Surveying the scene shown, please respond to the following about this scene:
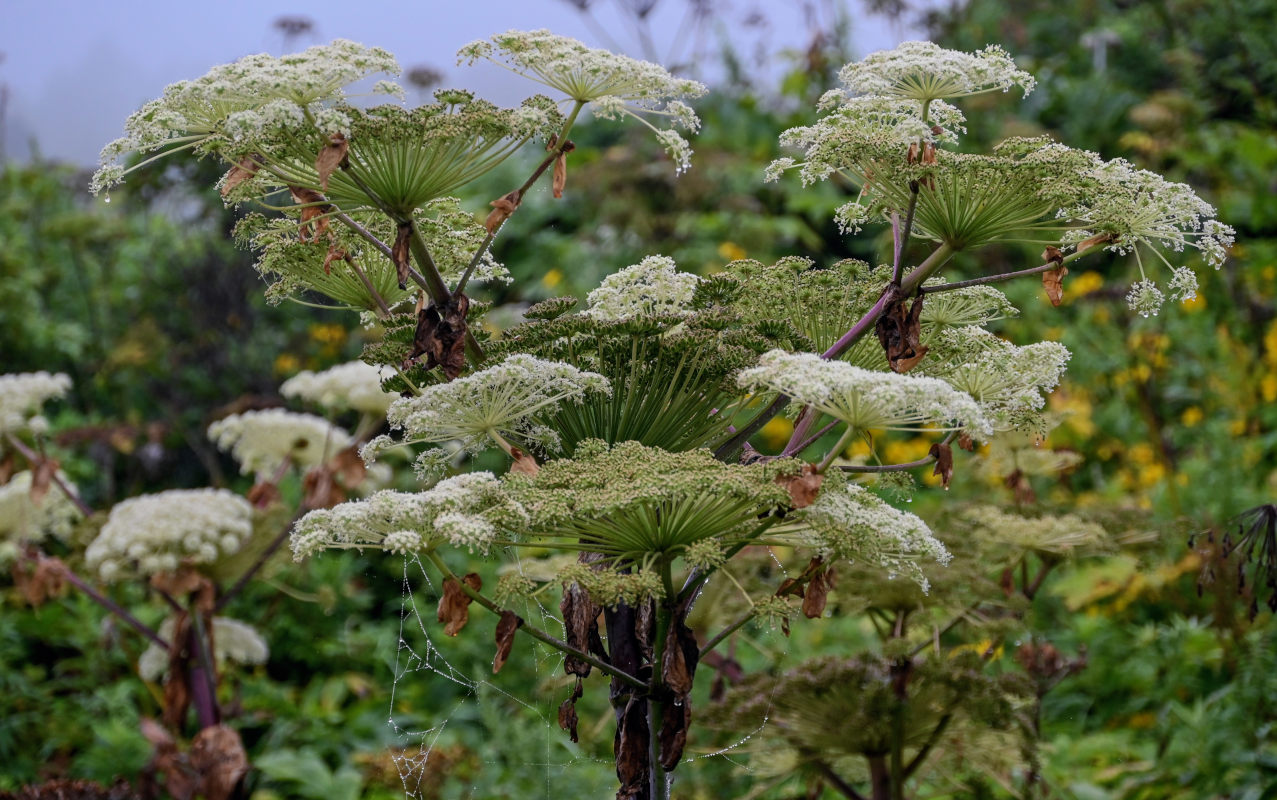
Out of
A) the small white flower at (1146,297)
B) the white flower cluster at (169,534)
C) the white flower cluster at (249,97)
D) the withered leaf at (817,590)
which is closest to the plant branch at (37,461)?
the white flower cluster at (169,534)

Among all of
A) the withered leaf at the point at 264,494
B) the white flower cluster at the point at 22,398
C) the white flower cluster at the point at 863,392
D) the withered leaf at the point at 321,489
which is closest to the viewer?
the white flower cluster at the point at 863,392


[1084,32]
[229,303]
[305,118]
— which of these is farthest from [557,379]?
[1084,32]

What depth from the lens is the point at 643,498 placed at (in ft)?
4.48

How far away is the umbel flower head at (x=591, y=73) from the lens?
1.56 m

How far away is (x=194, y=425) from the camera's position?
8406mm

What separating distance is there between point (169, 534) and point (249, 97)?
89.1 inches

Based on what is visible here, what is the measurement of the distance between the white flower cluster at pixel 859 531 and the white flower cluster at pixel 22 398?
3.26 metres

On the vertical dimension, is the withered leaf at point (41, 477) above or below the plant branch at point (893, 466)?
above

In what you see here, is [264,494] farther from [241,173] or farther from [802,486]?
[802,486]

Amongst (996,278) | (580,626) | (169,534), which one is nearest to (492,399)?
(580,626)

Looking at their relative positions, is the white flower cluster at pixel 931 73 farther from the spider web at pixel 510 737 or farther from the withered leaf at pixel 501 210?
the spider web at pixel 510 737

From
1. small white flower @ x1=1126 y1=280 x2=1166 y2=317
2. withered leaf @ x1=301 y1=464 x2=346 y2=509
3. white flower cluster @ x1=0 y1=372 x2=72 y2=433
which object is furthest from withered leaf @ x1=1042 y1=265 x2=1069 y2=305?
white flower cluster @ x1=0 y1=372 x2=72 y2=433

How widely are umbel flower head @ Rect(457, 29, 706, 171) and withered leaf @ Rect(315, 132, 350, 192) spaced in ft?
0.93

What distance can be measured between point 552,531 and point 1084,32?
12224mm
